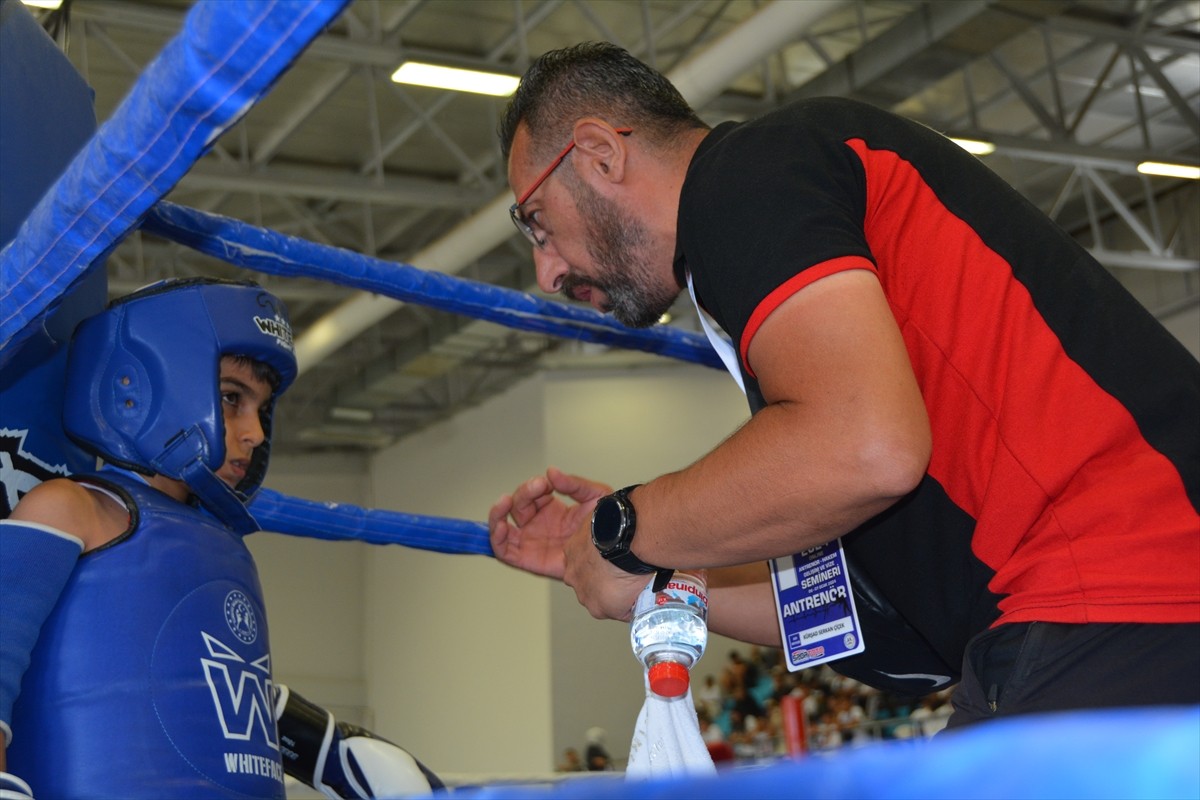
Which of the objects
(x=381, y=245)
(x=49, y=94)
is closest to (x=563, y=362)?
(x=381, y=245)

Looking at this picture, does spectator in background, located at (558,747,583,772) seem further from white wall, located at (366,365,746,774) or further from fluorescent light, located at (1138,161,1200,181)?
fluorescent light, located at (1138,161,1200,181)

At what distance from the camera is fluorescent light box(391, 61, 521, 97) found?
21.6 feet

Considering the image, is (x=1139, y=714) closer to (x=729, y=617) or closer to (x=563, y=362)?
(x=729, y=617)

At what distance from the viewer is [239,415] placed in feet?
6.81

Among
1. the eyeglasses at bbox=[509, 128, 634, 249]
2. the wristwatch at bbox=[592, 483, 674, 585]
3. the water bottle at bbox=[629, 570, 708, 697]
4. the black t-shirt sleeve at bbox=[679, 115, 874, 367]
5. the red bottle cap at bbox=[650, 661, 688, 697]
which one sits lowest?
the red bottle cap at bbox=[650, 661, 688, 697]

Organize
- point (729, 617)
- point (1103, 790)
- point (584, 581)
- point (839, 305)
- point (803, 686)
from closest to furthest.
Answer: point (1103, 790) < point (839, 305) < point (584, 581) < point (729, 617) < point (803, 686)

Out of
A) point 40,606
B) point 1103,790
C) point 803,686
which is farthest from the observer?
point 803,686

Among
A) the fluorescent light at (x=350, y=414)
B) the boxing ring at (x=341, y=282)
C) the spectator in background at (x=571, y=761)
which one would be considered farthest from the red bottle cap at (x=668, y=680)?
the fluorescent light at (x=350, y=414)

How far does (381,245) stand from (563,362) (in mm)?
2318

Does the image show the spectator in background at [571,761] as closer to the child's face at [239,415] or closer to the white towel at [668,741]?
the child's face at [239,415]

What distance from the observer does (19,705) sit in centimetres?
162

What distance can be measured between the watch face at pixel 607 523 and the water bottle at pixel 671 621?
0.11 meters

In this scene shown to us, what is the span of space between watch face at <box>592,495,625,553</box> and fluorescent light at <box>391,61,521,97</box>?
553cm

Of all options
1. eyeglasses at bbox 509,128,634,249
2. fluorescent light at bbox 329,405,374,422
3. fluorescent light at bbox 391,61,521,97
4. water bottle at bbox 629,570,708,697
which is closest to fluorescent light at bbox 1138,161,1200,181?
fluorescent light at bbox 391,61,521,97
